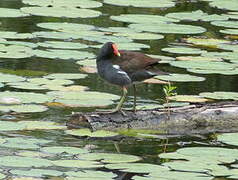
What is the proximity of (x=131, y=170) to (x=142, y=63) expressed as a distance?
→ 1610 mm

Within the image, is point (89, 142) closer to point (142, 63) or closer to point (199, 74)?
point (142, 63)

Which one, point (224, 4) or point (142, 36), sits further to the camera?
point (224, 4)

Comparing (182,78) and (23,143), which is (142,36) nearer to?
(182,78)

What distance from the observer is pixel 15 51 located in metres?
11.3

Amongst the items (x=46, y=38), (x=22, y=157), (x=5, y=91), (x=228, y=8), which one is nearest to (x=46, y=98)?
(x=5, y=91)

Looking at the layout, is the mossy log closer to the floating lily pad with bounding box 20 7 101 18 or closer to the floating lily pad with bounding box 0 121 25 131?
the floating lily pad with bounding box 0 121 25 131

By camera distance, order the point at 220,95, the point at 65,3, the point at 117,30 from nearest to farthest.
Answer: the point at 220,95 < the point at 117,30 < the point at 65,3

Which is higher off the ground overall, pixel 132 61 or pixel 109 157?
pixel 132 61

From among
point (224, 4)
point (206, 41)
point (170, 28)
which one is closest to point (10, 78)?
point (206, 41)

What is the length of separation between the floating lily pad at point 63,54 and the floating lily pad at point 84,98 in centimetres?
142

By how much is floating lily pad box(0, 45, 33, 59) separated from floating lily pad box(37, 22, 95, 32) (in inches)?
45.4

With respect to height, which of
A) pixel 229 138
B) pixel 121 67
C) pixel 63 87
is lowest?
pixel 229 138

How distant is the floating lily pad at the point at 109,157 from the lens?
25.4 feet

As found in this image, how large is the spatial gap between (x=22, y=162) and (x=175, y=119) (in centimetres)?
183
